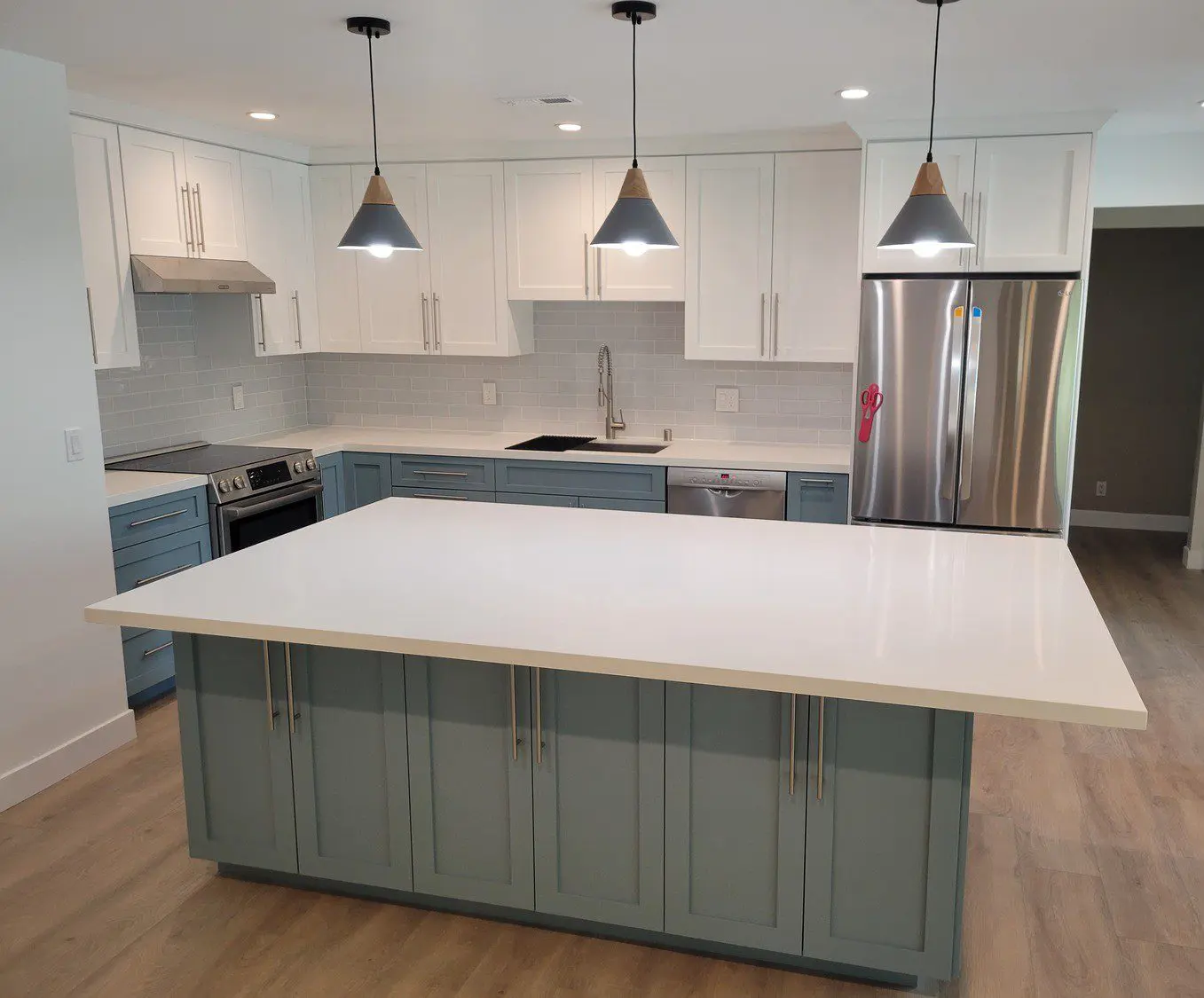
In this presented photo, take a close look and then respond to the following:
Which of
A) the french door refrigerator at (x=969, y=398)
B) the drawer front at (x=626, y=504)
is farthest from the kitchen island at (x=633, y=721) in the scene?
the drawer front at (x=626, y=504)

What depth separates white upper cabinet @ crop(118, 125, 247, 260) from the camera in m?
4.18

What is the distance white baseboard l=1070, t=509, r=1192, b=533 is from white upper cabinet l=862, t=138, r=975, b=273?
366 cm

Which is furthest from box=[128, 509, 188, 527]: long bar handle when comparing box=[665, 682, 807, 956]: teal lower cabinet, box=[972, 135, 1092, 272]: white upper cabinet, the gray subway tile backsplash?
box=[972, 135, 1092, 272]: white upper cabinet

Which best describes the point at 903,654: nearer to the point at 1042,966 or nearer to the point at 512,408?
the point at 1042,966

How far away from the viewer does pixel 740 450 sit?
16.7 feet

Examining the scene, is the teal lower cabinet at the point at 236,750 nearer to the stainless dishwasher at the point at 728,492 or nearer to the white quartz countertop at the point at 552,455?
the white quartz countertop at the point at 552,455

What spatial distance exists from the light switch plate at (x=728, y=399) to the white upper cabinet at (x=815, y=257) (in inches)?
19.0

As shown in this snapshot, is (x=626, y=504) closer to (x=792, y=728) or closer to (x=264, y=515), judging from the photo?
(x=264, y=515)

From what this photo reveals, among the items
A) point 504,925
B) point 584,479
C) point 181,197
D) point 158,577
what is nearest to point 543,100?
point 181,197

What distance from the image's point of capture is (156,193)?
4.29 m

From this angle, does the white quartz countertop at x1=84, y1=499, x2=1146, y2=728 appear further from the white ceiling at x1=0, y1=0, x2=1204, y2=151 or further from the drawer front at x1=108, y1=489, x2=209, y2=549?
the white ceiling at x1=0, y1=0, x2=1204, y2=151

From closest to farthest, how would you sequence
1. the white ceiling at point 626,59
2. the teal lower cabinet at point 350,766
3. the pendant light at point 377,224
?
the teal lower cabinet at point 350,766 < the white ceiling at point 626,59 < the pendant light at point 377,224

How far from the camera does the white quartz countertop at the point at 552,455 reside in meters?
4.83

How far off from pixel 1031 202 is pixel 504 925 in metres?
3.48
